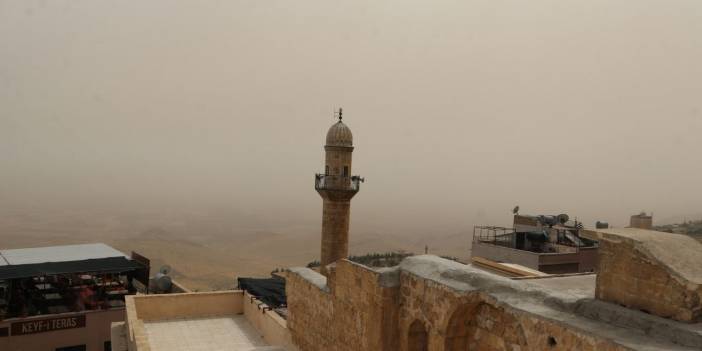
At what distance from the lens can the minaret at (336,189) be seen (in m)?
17.8

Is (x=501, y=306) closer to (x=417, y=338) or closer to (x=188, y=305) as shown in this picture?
(x=417, y=338)

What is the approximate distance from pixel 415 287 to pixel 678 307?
312 centimetres

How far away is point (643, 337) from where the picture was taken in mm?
4234

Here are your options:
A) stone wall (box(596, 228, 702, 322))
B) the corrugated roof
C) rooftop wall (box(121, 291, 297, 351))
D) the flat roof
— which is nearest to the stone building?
stone wall (box(596, 228, 702, 322))

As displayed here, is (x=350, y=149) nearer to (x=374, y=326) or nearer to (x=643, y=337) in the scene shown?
(x=374, y=326)

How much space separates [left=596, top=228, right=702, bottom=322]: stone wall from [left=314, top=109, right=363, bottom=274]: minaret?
42.8 feet

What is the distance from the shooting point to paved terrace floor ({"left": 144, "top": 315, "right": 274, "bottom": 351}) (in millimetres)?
11891

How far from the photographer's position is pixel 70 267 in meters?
17.4

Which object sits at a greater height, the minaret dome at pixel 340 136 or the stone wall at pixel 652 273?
the minaret dome at pixel 340 136

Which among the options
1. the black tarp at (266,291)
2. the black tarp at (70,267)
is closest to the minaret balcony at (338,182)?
the black tarp at (266,291)

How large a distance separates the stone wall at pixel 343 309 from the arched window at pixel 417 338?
264mm

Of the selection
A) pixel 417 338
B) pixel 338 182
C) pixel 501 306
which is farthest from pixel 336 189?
pixel 501 306

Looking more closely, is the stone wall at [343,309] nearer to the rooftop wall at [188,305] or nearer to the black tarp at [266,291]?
the black tarp at [266,291]

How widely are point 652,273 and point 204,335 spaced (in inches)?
426
